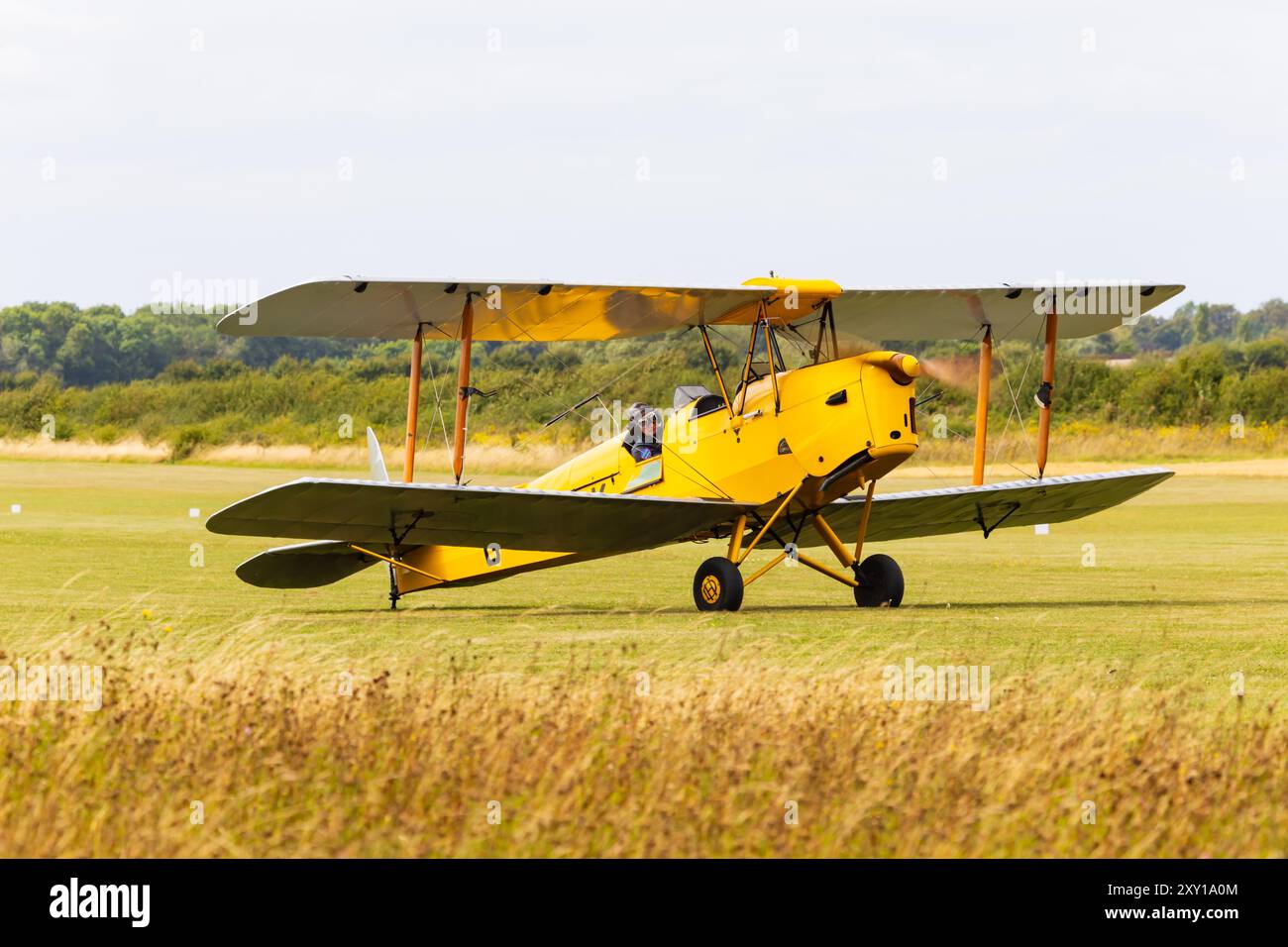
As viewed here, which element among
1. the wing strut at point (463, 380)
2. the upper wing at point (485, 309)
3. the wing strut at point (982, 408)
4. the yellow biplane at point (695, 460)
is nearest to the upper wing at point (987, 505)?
the yellow biplane at point (695, 460)

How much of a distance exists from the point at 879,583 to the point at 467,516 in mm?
3783

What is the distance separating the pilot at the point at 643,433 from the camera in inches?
603

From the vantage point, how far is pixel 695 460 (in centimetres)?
1499

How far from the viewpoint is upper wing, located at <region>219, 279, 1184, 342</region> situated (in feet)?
46.3

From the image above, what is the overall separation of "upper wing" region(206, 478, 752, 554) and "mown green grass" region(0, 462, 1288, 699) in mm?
685

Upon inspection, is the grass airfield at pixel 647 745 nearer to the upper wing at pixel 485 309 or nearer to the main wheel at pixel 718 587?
the main wheel at pixel 718 587

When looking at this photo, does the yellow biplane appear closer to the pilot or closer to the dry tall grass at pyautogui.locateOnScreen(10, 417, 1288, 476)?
the pilot

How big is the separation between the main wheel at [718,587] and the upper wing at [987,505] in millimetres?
1817

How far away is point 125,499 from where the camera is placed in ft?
123

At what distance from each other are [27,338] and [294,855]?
99.5m

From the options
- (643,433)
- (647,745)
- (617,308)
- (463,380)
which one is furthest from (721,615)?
(647,745)

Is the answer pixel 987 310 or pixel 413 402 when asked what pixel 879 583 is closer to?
pixel 987 310
